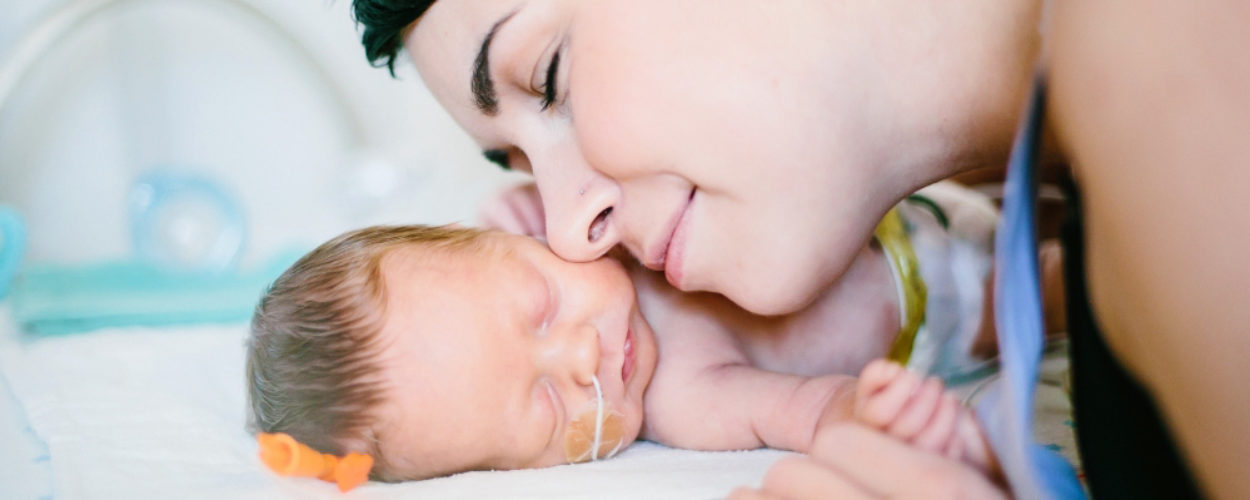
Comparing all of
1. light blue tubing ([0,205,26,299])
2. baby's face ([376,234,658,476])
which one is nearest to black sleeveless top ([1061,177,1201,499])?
baby's face ([376,234,658,476])

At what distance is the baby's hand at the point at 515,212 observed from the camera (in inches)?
56.4

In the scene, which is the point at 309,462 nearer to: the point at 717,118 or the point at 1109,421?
the point at 717,118

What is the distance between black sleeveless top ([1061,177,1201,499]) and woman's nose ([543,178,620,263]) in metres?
0.50

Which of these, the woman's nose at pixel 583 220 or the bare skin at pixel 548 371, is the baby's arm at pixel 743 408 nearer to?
the bare skin at pixel 548 371

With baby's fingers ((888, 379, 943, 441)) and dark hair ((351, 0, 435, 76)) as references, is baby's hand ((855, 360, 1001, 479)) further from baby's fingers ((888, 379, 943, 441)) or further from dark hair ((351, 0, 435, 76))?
dark hair ((351, 0, 435, 76))

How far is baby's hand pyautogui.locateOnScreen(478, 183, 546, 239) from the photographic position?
1.43 meters

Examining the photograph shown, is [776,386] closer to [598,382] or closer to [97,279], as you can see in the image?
[598,382]

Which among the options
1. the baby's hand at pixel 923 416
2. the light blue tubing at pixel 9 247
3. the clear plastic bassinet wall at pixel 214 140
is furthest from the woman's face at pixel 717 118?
the light blue tubing at pixel 9 247

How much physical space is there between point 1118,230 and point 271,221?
2.04 m

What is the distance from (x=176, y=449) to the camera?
98 centimetres

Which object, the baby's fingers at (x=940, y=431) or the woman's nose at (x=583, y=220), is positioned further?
the woman's nose at (x=583, y=220)

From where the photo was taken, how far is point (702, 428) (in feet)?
3.52

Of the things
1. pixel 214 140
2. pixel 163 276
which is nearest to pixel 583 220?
pixel 163 276

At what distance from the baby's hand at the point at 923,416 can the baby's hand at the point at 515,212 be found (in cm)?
77
